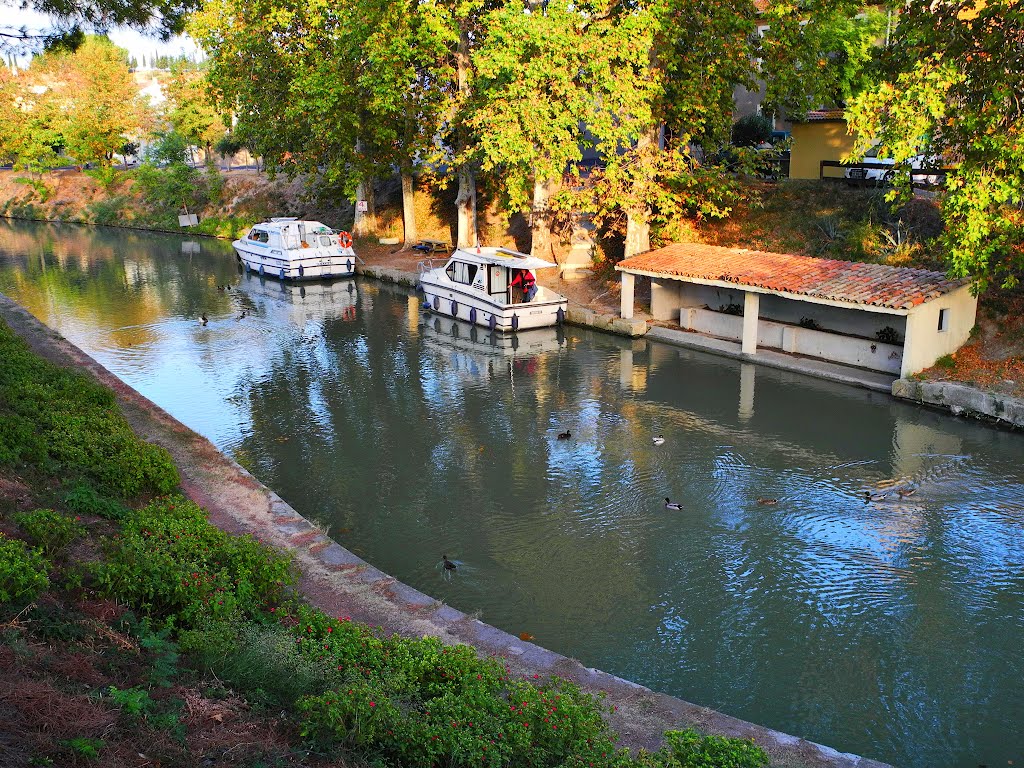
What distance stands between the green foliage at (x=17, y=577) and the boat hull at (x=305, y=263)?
29.4 metres

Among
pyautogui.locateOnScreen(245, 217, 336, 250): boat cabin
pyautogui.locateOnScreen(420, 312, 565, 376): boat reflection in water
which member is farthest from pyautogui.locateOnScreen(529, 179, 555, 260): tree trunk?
pyautogui.locateOnScreen(245, 217, 336, 250): boat cabin

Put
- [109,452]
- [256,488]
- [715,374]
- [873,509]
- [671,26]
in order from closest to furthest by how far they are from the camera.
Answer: [109,452]
[256,488]
[873,509]
[715,374]
[671,26]

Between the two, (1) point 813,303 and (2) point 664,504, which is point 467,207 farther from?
(2) point 664,504

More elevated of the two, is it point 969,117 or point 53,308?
point 969,117

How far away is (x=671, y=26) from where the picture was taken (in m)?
26.6

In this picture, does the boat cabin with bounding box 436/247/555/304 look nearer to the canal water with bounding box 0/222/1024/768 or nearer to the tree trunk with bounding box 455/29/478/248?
the canal water with bounding box 0/222/1024/768

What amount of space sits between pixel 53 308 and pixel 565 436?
74.1 ft

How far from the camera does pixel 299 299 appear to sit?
34625mm

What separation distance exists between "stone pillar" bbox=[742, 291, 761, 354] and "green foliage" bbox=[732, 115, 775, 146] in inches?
593

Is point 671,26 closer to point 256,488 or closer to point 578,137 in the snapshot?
point 578,137

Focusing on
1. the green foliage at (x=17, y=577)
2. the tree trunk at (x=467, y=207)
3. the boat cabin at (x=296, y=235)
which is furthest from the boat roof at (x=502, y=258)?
the green foliage at (x=17, y=577)

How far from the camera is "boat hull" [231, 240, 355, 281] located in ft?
122

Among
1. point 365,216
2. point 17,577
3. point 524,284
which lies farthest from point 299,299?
point 17,577

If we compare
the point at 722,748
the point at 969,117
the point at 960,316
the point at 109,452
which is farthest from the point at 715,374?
the point at 722,748
